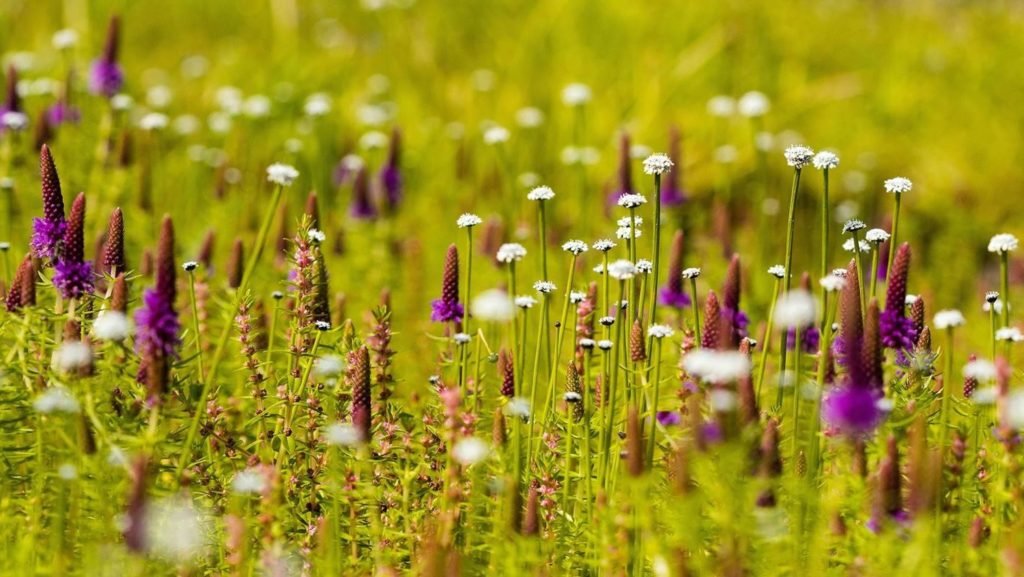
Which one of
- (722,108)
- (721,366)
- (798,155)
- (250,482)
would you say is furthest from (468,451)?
(722,108)

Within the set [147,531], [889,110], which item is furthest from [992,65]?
[147,531]

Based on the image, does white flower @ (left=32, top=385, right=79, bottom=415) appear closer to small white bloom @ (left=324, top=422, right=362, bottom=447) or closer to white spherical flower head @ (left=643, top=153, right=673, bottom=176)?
small white bloom @ (left=324, top=422, right=362, bottom=447)

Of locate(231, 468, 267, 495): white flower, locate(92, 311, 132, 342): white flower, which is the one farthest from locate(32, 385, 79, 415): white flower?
locate(231, 468, 267, 495): white flower

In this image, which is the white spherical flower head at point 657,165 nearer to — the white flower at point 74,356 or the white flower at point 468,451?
the white flower at point 468,451

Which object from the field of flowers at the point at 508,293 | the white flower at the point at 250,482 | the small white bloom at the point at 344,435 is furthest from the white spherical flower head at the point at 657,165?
the white flower at the point at 250,482

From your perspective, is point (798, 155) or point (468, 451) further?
point (798, 155)

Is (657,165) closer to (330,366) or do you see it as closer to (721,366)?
(721,366)

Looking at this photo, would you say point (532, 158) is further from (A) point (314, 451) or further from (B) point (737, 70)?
(A) point (314, 451)
